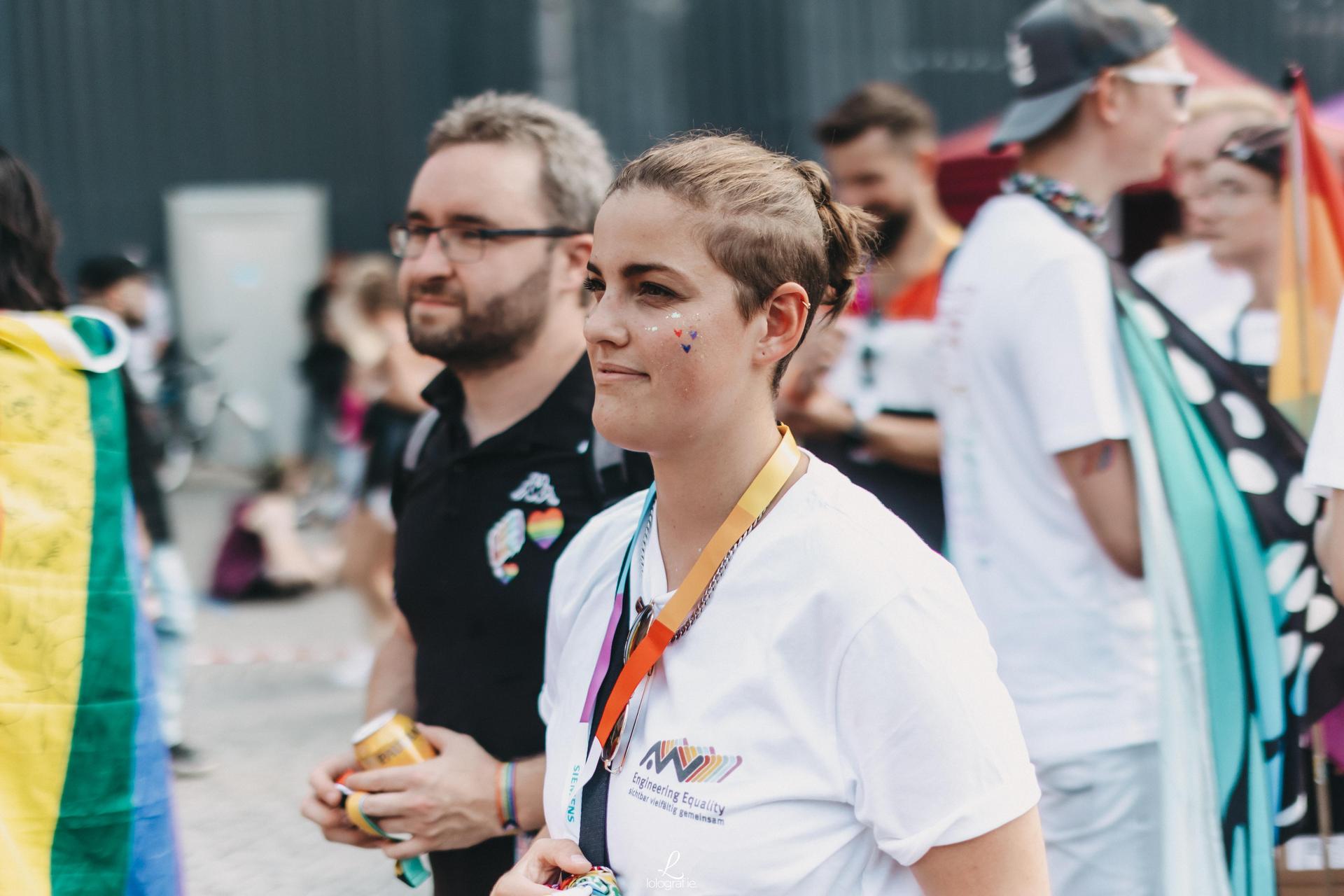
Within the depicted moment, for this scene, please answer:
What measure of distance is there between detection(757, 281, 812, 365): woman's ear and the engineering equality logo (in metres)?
0.47

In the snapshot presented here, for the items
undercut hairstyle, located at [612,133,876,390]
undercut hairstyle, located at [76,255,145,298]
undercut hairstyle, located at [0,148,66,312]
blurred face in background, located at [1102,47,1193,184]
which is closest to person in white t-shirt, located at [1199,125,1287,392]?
blurred face in background, located at [1102,47,1193,184]

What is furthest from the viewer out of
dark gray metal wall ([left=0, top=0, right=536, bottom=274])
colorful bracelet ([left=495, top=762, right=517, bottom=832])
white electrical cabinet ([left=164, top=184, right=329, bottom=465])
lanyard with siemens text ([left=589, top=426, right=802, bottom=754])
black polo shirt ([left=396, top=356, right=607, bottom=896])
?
white electrical cabinet ([left=164, top=184, right=329, bottom=465])

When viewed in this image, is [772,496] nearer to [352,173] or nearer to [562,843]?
[562,843]

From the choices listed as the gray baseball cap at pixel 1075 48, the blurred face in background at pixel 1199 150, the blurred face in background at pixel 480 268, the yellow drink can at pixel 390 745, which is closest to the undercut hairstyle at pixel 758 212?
the blurred face in background at pixel 480 268

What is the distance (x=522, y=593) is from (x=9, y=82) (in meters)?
13.6

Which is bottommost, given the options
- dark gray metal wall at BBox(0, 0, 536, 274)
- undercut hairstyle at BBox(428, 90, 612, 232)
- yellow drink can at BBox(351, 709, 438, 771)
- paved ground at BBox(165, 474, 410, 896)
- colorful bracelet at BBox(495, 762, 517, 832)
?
paved ground at BBox(165, 474, 410, 896)

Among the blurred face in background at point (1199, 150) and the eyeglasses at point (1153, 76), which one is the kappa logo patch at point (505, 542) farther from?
the blurred face in background at point (1199, 150)

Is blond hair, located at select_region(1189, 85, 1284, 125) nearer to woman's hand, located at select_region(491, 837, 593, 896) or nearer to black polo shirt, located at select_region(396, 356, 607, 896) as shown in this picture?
black polo shirt, located at select_region(396, 356, 607, 896)

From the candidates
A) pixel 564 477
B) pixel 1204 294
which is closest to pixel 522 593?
pixel 564 477

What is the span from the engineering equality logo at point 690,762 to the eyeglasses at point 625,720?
0.04m

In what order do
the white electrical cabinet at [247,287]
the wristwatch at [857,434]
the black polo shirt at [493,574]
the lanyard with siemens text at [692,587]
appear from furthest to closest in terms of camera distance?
1. the white electrical cabinet at [247,287]
2. the wristwatch at [857,434]
3. the black polo shirt at [493,574]
4. the lanyard with siemens text at [692,587]

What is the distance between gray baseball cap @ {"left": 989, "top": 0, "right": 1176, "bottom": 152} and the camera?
2.83 meters

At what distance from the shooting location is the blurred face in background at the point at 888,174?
178 inches

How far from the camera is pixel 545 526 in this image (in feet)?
7.76
